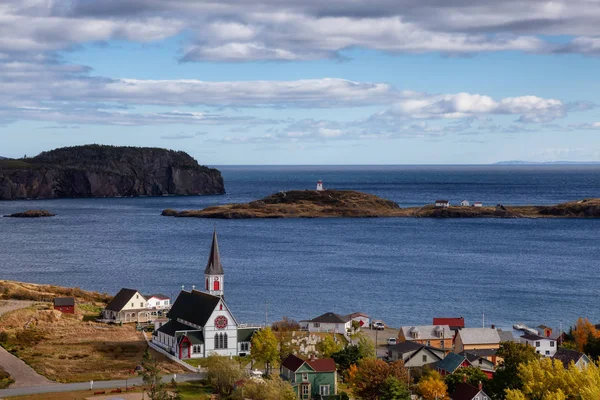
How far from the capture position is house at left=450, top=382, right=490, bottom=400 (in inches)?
1703

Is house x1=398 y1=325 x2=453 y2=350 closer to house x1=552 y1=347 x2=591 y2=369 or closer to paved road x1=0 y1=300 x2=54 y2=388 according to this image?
house x1=552 y1=347 x2=591 y2=369

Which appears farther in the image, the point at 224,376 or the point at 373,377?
the point at 224,376

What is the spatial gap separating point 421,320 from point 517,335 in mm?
11276

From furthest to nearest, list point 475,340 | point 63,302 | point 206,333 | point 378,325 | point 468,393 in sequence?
point 63,302
point 378,325
point 475,340
point 206,333
point 468,393

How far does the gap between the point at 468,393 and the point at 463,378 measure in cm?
333

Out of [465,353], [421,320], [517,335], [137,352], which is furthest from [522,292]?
[137,352]

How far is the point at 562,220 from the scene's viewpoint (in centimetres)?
18362

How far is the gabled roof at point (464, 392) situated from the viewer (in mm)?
43344

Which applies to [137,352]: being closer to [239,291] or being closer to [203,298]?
[203,298]

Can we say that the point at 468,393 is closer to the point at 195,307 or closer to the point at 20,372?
the point at 195,307

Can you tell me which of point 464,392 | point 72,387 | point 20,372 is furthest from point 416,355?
point 20,372

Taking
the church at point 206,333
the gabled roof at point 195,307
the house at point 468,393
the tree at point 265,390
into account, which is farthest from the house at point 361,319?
the house at point 468,393

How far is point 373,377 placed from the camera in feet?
151

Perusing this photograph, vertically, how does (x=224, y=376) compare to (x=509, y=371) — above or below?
below
